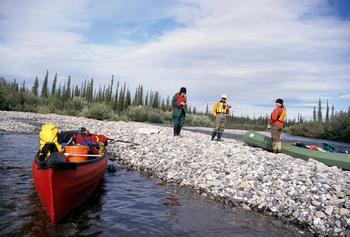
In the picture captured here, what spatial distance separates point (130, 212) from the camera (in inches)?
293

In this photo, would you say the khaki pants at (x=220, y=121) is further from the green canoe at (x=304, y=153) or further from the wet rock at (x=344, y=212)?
the wet rock at (x=344, y=212)

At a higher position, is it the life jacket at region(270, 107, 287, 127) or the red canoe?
the life jacket at region(270, 107, 287, 127)

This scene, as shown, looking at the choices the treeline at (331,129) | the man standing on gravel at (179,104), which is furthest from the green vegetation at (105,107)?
the man standing on gravel at (179,104)

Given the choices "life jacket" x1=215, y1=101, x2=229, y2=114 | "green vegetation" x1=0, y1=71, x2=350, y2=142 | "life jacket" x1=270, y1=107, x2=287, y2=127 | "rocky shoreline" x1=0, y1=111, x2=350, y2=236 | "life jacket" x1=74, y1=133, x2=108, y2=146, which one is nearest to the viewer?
"rocky shoreline" x1=0, y1=111, x2=350, y2=236

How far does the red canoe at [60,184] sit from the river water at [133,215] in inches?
10.7

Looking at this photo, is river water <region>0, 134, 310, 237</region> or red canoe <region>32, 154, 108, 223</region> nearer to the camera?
red canoe <region>32, 154, 108, 223</region>

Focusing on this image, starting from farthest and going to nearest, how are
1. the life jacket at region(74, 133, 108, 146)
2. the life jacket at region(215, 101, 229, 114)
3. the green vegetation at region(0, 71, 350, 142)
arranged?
the green vegetation at region(0, 71, 350, 142) → the life jacket at region(215, 101, 229, 114) → the life jacket at region(74, 133, 108, 146)

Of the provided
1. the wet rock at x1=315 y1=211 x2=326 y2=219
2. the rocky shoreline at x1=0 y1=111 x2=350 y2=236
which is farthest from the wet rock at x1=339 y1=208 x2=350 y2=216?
the wet rock at x1=315 y1=211 x2=326 y2=219

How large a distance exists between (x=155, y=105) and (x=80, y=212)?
65.1 meters

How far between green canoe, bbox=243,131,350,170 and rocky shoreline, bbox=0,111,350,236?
67.0 inches

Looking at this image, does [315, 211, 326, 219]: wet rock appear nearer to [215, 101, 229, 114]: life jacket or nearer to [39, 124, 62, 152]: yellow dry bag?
[39, 124, 62, 152]: yellow dry bag

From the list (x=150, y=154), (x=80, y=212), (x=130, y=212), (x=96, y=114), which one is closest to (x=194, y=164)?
(x=150, y=154)

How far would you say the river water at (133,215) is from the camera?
6.25m

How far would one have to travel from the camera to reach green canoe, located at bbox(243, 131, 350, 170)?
40.1 feet
